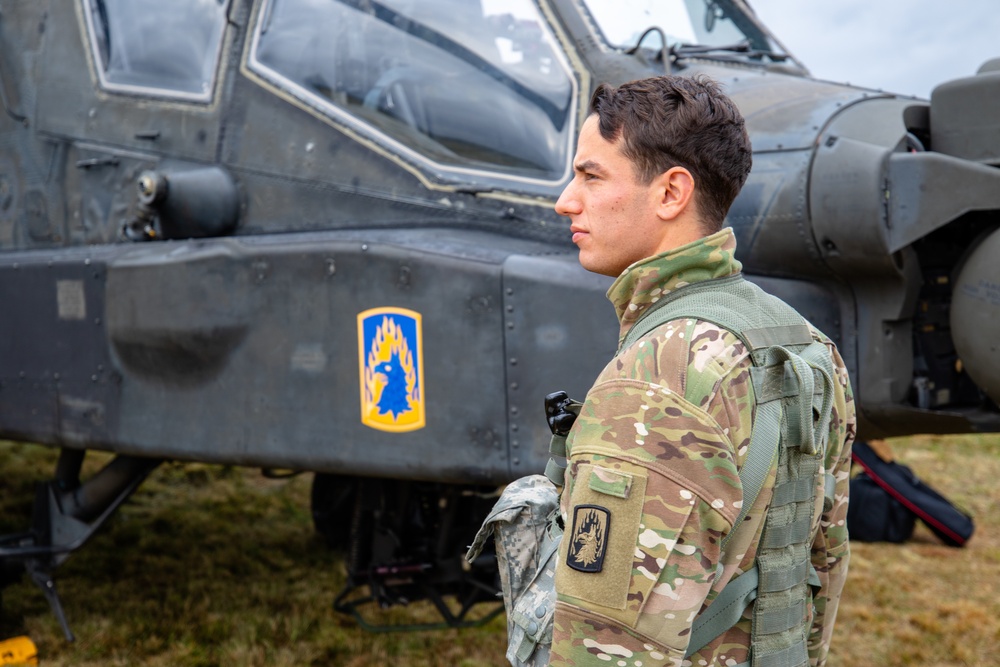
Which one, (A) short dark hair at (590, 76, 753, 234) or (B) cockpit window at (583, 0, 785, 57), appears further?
(B) cockpit window at (583, 0, 785, 57)

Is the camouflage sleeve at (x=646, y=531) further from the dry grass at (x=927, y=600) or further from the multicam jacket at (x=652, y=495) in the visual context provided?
the dry grass at (x=927, y=600)

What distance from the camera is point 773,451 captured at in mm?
1497

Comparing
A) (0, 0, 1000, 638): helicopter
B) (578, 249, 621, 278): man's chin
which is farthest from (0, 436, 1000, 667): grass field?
(578, 249, 621, 278): man's chin

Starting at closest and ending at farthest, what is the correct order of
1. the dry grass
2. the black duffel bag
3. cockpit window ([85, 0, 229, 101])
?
cockpit window ([85, 0, 229, 101]) < the dry grass < the black duffel bag

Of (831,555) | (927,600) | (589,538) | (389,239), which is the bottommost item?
(927,600)

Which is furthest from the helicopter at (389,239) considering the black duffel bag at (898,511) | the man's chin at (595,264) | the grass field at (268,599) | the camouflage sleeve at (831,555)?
the black duffel bag at (898,511)

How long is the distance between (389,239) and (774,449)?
1938 mm

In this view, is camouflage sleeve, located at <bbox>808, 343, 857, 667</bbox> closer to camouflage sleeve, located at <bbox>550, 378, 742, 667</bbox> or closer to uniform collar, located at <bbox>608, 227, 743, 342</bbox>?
uniform collar, located at <bbox>608, 227, 743, 342</bbox>

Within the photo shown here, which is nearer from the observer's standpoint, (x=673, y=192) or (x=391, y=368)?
(x=673, y=192)

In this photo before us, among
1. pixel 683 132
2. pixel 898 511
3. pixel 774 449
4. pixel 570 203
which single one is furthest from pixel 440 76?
pixel 898 511

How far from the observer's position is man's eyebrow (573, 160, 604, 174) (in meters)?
1.58

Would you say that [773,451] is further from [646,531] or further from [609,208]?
[609,208]

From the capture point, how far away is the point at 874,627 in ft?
15.1

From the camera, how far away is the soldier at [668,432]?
1396 mm
